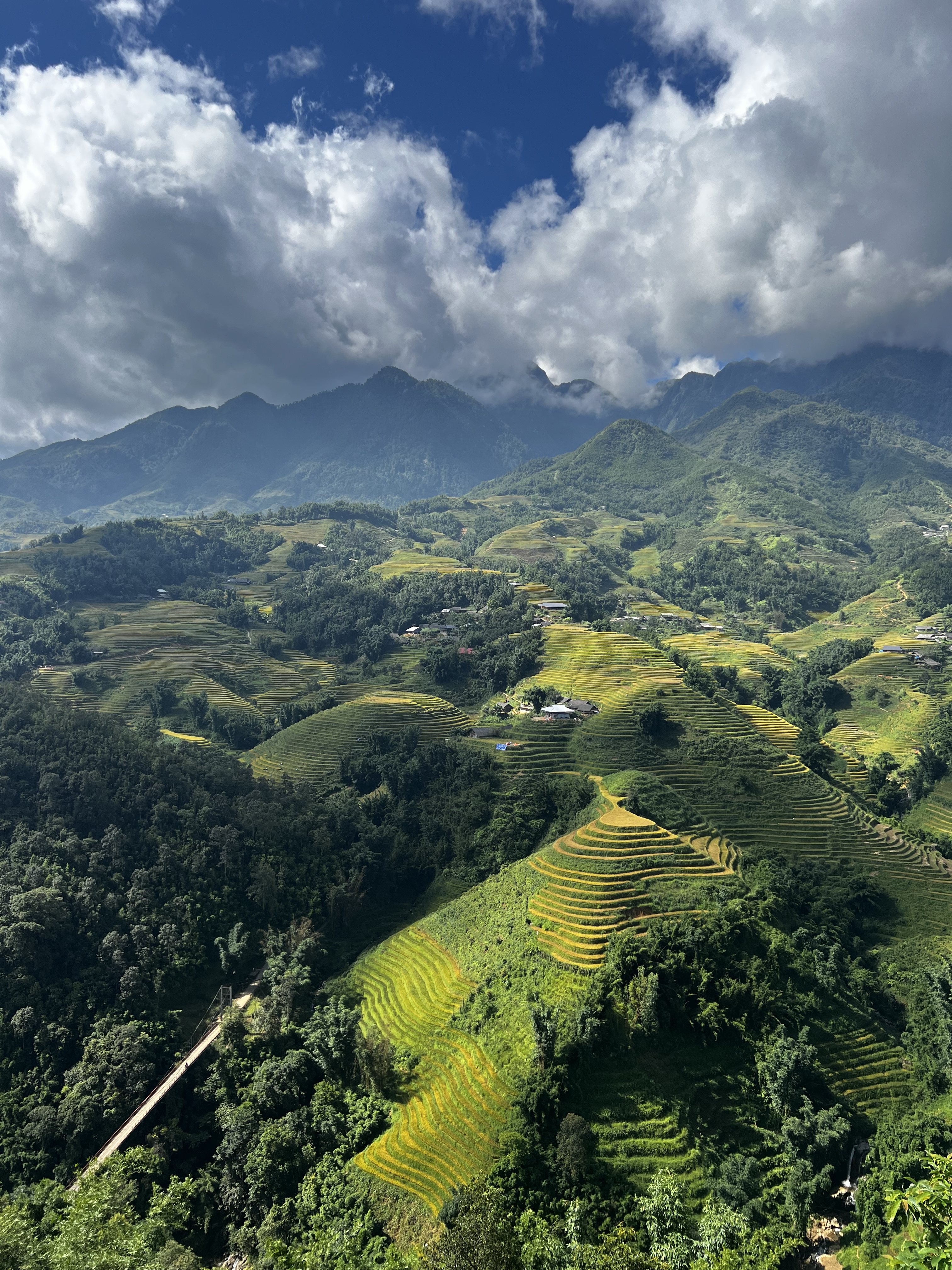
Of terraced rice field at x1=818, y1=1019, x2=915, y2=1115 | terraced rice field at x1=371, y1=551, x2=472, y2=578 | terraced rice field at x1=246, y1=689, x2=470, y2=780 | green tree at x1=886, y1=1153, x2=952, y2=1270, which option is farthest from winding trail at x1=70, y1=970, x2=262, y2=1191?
terraced rice field at x1=371, y1=551, x2=472, y2=578

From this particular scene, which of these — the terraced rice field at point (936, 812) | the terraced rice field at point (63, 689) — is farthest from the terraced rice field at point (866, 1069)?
the terraced rice field at point (63, 689)

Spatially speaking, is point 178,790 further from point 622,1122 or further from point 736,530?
point 736,530

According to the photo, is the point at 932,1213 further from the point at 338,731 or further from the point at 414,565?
the point at 414,565

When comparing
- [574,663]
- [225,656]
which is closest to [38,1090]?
[574,663]

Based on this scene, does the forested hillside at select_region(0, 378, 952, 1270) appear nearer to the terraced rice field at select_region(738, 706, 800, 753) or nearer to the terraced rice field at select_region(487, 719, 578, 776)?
the terraced rice field at select_region(487, 719, 578, 776)

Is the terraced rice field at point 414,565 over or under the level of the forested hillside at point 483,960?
over

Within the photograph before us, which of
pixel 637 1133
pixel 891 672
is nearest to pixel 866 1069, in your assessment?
pixel 637 1133

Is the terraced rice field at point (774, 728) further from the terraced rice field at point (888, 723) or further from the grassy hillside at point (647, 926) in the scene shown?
the terraced rice field at point (888, 723)
